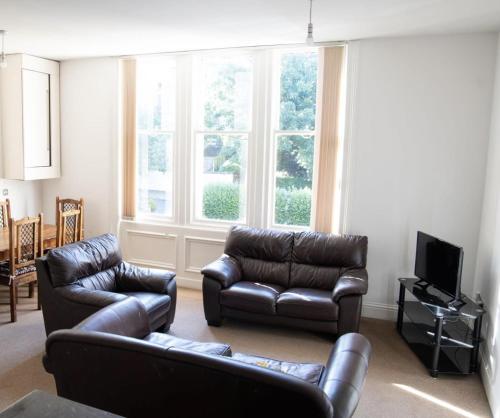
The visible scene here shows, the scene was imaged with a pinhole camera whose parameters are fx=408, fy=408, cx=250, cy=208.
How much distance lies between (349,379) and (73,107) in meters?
5.21

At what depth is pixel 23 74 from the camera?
5.14 metres

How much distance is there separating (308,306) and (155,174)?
2.81m

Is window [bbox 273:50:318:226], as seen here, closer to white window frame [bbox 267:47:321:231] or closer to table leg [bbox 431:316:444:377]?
white window frame [bbox 267:47:321:231]

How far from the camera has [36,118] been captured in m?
5.39

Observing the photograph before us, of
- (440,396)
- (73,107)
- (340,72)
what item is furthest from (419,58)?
(73,107)

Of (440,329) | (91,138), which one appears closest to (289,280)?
(440,329)

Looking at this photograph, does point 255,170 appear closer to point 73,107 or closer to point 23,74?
point 73,107

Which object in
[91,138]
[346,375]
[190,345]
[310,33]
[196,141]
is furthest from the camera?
[91,138]

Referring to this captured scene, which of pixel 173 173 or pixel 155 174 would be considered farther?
pixel 155 174

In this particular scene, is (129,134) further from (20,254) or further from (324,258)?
(324,258)

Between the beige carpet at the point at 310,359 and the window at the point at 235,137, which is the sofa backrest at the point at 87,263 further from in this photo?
the window at the point at 235,137

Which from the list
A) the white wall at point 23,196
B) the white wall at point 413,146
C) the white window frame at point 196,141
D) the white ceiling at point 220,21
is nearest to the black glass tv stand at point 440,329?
the white wall at point 413,146

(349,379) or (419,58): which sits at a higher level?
(419,58)

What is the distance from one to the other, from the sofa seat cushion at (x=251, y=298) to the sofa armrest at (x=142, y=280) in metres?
0.56
